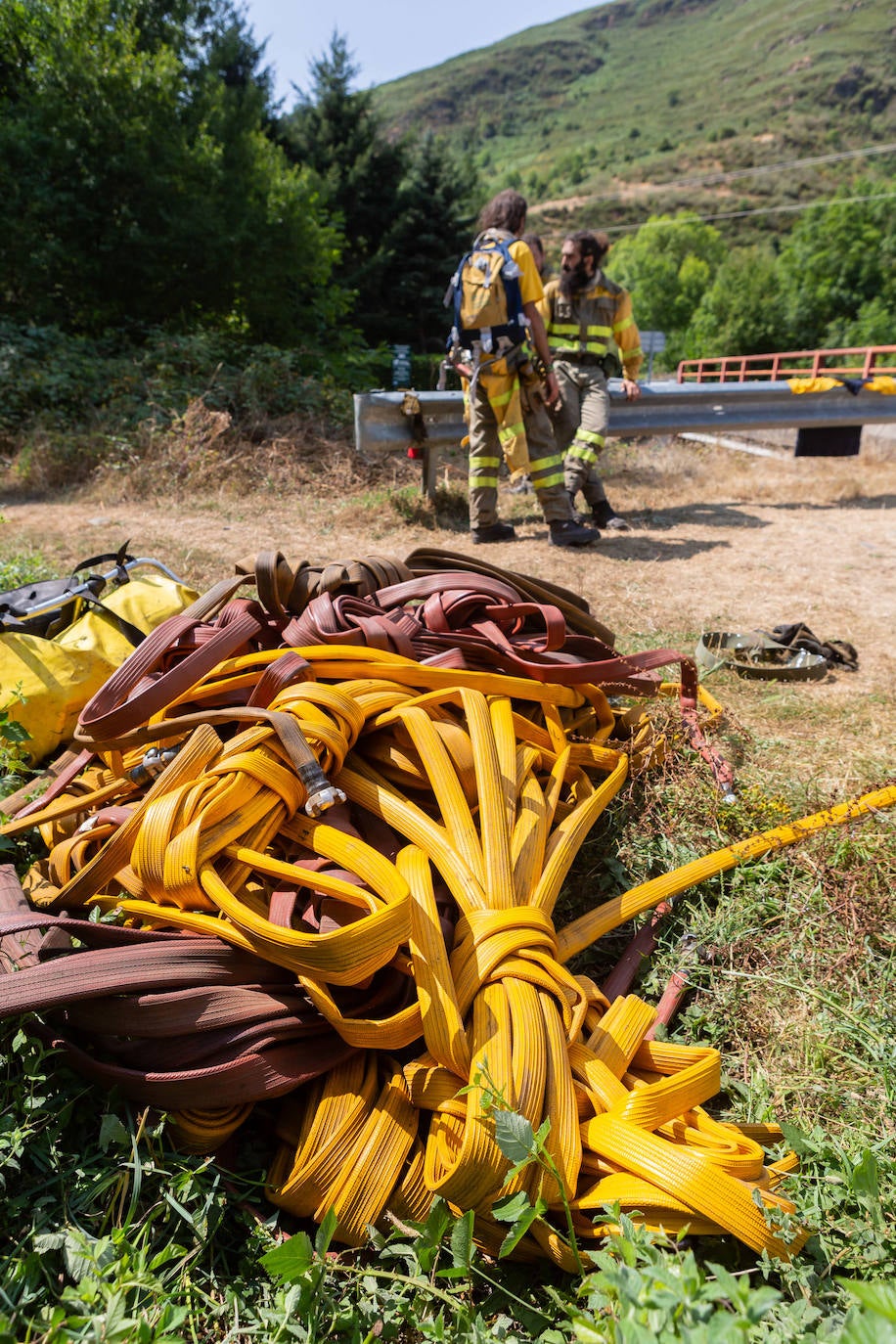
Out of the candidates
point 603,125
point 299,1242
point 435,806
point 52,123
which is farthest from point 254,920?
point 603,125

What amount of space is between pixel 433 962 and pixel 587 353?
6.40 m

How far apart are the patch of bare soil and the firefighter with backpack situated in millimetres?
312

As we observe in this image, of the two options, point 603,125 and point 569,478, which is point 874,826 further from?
point 603,125

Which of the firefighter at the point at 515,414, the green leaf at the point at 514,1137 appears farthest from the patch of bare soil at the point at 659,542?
the green leaf at the point at 514,1137

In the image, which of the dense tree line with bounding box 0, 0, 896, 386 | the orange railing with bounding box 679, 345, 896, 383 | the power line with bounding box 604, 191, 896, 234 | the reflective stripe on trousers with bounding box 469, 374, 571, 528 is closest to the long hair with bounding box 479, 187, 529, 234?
the reflective stripe on trousers with bounding box 469, 374, 571, 528

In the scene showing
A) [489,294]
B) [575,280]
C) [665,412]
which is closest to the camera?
[489,294]

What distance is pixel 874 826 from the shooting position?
2143mm

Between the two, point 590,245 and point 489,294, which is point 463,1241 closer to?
point 489,294

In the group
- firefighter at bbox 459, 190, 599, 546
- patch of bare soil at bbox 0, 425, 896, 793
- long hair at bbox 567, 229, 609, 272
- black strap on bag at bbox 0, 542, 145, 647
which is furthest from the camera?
long hair at bbox 567, 229, 609, 272

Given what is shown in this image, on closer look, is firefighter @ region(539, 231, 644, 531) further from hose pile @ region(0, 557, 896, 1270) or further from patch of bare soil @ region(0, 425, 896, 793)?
hose pile @ region(0, 557, 896, 1270)

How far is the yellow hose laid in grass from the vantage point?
1136mm

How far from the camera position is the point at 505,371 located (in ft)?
18.3

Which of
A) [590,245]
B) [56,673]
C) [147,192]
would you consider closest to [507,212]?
[590,245]

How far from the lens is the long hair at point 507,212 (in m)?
5.64
